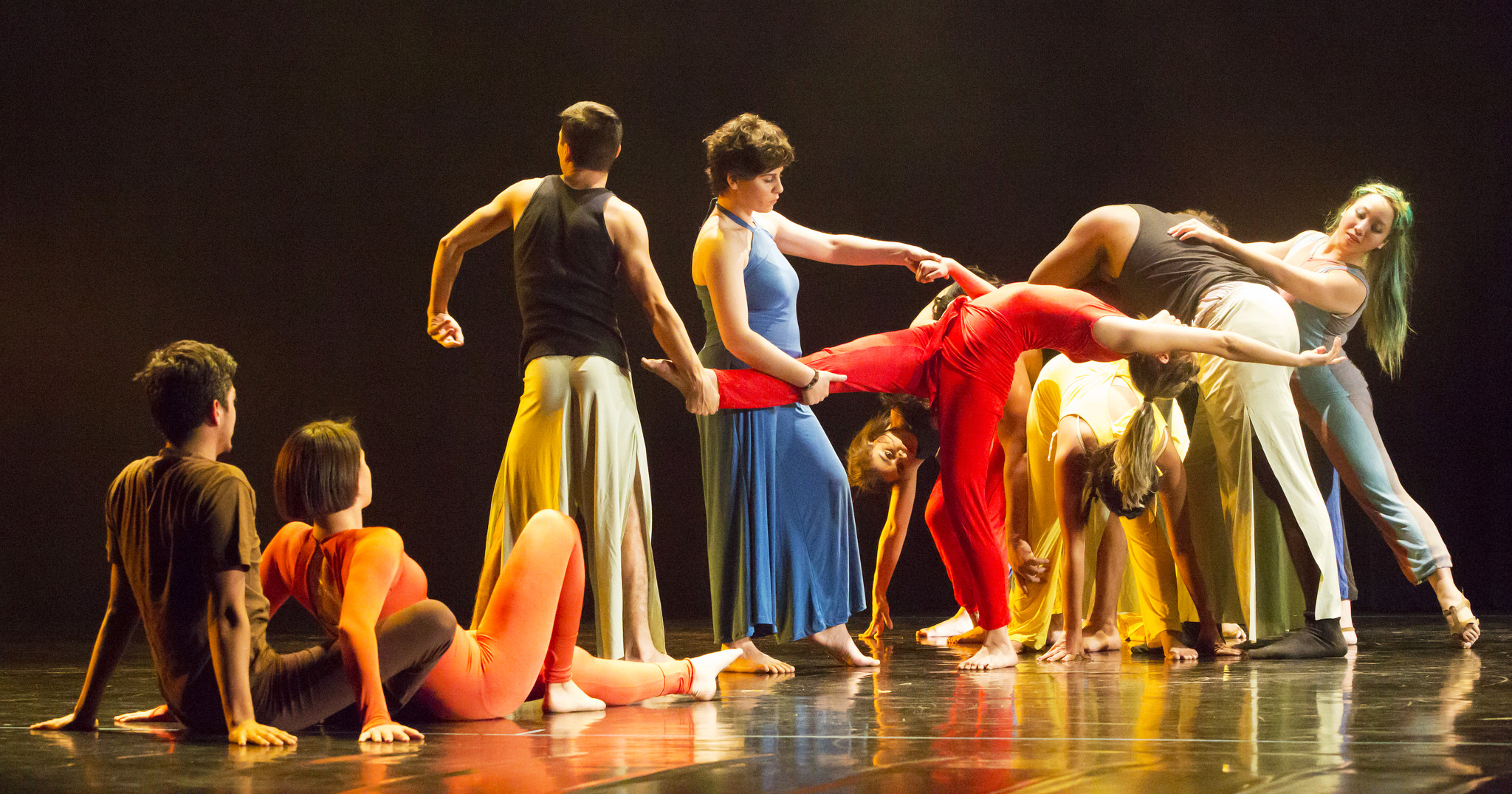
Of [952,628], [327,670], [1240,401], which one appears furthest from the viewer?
[952,628]

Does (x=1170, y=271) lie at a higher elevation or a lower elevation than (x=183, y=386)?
higher

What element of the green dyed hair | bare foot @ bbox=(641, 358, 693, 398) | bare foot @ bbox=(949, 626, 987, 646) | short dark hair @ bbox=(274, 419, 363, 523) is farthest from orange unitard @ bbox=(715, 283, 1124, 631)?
short dark hair @ bbox=(274, 419, 363, 523)

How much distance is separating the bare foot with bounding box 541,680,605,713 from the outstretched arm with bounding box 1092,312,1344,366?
155cm

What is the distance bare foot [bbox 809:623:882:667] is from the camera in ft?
11.6

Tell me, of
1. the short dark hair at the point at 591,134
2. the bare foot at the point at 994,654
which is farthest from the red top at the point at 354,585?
the bare foot at the point at 994,654

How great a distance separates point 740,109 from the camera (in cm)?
588

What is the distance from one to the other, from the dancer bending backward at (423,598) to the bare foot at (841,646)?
0.76 m

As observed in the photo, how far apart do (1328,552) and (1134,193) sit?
240 centimetres

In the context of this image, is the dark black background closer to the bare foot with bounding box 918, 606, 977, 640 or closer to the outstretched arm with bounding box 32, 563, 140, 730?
the bare foot with bounding box 918, 606, 977, 640

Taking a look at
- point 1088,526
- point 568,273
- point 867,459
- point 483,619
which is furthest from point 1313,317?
point 483,619

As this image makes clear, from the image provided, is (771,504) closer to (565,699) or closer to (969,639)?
(565,699)

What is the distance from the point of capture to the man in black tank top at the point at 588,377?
10.5ft

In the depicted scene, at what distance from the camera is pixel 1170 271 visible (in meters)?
3.85

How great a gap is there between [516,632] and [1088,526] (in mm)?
2032
